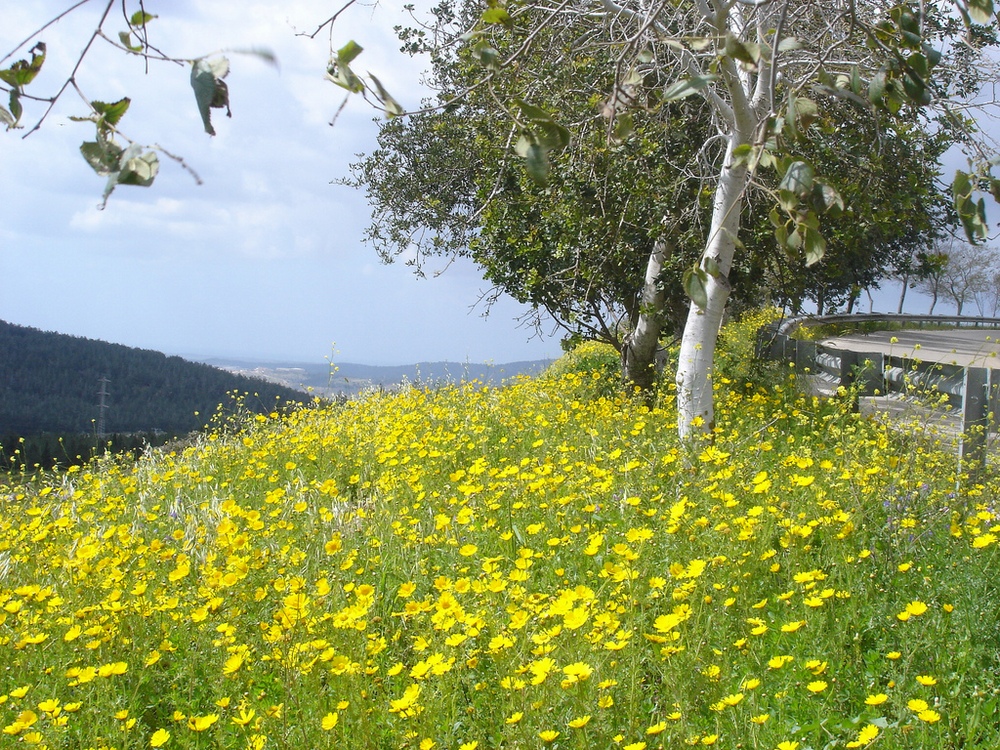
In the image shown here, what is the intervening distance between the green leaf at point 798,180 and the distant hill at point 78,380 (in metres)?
29.5

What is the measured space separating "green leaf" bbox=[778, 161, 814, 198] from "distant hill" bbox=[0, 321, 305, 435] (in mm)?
29503

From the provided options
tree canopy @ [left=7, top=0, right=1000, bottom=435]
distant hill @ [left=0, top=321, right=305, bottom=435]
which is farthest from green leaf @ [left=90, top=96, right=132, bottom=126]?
distant hill @ [left=0, top=321, right=305, bottom=435]

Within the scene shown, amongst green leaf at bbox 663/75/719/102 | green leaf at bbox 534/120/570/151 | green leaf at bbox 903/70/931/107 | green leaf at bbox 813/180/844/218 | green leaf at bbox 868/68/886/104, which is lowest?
green leaf at bbox 813/180/844/218

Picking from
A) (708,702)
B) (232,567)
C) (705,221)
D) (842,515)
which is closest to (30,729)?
(232,567)

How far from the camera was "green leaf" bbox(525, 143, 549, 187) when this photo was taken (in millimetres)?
1644

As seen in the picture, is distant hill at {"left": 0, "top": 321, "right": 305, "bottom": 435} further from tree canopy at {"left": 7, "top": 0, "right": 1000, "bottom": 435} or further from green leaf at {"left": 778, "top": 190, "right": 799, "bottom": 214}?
green leaf at {"left": 778, "top": 190, "right": 799, "bottom": 214}

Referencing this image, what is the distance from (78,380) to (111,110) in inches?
1980

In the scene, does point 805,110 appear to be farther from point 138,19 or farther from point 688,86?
point 138,19

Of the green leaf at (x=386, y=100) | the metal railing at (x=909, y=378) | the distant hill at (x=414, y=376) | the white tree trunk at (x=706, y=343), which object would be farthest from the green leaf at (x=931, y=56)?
the distant hill at (x=414, y=376)

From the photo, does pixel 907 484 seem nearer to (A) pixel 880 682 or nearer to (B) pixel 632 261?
(A) pixel 880 682

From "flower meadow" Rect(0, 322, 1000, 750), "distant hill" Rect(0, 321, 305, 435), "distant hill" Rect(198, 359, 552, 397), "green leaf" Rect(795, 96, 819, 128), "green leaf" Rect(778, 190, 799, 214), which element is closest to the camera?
"green leaf" Rect(778, 190, 799, 214)

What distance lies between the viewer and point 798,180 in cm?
177

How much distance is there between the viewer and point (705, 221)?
30.9 ft

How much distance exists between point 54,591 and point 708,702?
9.71ft
